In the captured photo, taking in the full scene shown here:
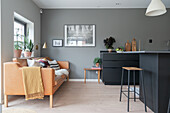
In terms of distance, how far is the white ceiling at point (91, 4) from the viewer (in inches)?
161

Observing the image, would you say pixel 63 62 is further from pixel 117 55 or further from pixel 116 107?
pixel 116 107

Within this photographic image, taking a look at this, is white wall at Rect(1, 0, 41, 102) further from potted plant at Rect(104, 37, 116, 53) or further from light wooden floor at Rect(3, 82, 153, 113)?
potted plant at Rect(104, 37, 116, 53)

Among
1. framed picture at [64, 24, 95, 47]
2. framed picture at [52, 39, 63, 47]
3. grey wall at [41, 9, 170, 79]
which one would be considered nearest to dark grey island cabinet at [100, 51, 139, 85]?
grey wall at [41, 9, 170, 79]

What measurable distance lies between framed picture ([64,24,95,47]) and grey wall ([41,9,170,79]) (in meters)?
0.15

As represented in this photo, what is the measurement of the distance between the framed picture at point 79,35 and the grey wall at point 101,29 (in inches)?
5.9

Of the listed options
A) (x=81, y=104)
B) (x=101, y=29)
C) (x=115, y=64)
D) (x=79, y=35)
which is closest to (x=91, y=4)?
(x=101, y=29)

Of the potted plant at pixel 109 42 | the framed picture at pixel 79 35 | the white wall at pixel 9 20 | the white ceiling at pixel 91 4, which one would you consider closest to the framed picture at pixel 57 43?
the framed picture at pixel 79 35

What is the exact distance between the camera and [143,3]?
424cm

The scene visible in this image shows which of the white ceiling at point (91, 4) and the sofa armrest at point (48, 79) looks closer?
the sofa armrest at point (48, 79)

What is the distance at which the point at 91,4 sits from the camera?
4316 millimetres

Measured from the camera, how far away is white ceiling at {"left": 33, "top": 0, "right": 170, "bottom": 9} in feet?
13.4

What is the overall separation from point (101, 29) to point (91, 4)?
922mm

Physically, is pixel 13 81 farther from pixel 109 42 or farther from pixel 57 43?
pixel 109 42

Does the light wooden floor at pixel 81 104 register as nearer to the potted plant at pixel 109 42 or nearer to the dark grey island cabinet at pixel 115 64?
the dark grey island cabinet at pixel 115 64
